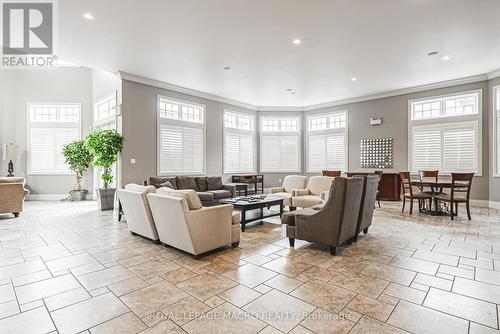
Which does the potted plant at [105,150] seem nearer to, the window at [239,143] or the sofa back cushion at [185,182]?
the sofa back cushion at [185,182]

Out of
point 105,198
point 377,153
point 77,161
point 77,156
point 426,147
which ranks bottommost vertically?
point 105,198

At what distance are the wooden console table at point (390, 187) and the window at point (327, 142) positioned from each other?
4.65 ft

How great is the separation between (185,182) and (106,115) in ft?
10.6

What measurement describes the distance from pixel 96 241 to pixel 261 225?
8.93ft

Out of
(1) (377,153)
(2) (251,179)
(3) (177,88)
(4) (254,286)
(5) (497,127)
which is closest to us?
(4) (254,286)

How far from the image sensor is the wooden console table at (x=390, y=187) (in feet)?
24.9

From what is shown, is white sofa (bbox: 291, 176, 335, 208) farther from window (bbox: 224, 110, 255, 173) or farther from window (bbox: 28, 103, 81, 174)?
window (bbox: 28, 103, 81, 174)

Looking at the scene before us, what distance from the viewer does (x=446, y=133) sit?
6988 millimetres

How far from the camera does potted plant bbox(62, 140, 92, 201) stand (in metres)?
7.81

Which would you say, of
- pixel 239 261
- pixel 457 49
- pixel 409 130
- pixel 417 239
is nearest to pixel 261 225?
pixel 239 261

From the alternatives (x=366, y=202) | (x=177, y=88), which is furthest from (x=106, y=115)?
(x=366, y=202)

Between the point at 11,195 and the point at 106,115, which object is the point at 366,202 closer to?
the point at 11,195

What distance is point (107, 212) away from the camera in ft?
20.1

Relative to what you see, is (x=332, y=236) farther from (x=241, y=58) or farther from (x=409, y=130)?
(x=409, y=130)
